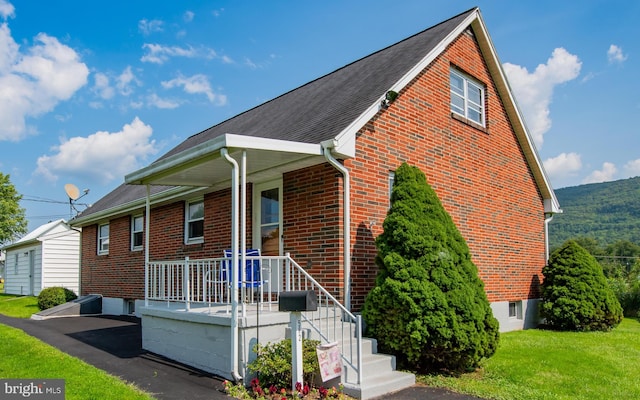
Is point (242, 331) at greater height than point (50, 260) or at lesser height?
lesser

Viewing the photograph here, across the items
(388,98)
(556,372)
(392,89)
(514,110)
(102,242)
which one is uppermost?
(514,110)

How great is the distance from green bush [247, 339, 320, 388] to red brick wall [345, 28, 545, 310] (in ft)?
6.31

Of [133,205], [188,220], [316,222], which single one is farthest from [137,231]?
[316,222]

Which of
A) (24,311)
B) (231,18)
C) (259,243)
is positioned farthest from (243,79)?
(24,311)

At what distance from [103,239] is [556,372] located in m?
14.0

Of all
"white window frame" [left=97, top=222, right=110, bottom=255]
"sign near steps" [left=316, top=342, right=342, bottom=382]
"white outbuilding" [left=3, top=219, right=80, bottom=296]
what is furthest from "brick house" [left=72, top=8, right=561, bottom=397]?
"white outbuilding" [left=3, top=219, right=80, bottom=296]

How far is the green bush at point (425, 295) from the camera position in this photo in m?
7.09

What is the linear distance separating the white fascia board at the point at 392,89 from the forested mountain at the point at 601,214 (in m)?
46.2

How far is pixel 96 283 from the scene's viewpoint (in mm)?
16641

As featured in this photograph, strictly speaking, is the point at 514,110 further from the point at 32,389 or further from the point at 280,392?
the point at 32,389

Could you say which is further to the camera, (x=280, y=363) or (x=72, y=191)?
(x=72, y=191)

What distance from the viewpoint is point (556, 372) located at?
7598 millimetres

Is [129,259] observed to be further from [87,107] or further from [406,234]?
[406,234]

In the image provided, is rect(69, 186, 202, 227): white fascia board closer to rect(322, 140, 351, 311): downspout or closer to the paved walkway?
the paved walkway
